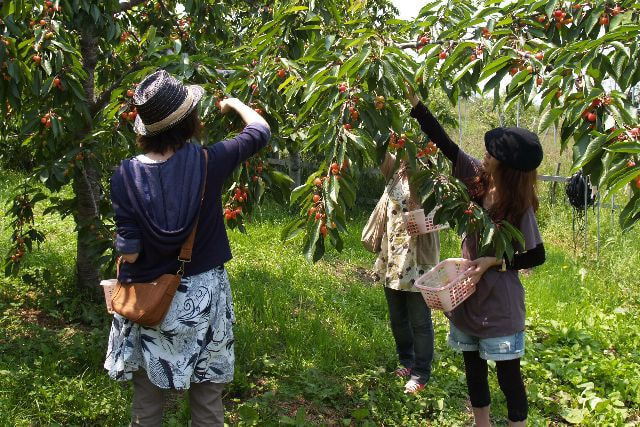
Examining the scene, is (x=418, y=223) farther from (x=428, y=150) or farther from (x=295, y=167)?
(x=295, y=167)

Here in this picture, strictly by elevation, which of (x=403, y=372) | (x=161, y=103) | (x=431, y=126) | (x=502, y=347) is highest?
(x=161, y=103)

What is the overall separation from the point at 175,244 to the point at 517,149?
4.12 ft

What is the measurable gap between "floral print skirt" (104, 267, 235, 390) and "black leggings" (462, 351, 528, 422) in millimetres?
1072

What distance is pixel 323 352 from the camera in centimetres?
349

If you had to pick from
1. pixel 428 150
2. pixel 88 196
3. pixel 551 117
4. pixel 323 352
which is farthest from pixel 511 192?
pixel 88 196

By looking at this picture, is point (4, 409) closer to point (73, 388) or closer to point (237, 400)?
point (73, 388)

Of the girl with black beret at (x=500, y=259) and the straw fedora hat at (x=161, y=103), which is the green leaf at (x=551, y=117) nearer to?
the girl with black beret at (x=500, y=259)

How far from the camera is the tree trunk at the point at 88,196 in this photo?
3.06 metres

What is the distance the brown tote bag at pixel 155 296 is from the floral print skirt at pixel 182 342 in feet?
0.16

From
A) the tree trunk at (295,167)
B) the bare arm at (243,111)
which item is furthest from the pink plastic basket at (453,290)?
the tree trunk at (295,167)

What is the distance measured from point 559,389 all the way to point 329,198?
2.18 metres

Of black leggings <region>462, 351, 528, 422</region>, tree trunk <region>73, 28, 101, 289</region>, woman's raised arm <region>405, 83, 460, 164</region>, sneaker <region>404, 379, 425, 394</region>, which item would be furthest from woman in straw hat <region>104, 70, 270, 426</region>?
sneaker <region>404, 379, 425, 394</region>

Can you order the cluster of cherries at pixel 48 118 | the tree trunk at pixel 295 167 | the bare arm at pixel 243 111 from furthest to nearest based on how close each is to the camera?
1. the tree trunk at pixel 295 167
2. the cluster of cherries at pixel 48 118
3. the bare arm at pixel 243 111

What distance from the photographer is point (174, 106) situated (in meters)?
1.75
